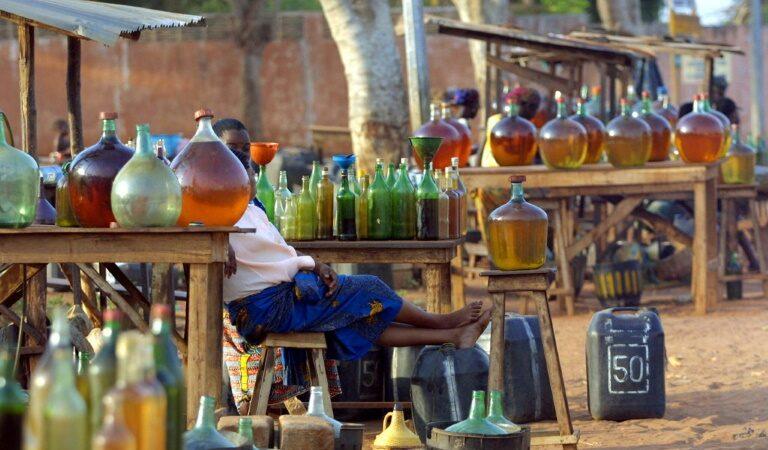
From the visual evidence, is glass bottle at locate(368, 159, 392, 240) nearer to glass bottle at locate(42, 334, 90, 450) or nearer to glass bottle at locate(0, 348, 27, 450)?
glass bottle at locate(0, 348, 27, 450)

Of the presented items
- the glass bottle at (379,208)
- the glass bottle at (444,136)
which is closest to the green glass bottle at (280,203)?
the glass bottle at (379,208)

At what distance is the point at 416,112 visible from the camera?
38.8 feet

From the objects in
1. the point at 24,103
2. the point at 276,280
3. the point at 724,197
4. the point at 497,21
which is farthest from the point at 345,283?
the point at 497,21

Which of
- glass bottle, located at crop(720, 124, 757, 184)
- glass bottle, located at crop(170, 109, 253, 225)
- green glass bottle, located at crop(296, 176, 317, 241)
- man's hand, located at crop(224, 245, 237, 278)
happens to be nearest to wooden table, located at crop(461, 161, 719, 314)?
glass bottle, located at crop(720, 124, 757, 184)

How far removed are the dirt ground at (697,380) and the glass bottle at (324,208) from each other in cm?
92

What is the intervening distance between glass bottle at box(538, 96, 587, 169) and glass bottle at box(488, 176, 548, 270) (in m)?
3.82

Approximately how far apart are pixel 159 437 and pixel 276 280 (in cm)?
269

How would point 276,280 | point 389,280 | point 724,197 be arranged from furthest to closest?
point 724,197 → point 389,280 → point 276,280

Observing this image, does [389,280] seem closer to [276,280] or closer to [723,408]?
[723,408]

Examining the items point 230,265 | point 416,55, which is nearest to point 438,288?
point 230,265

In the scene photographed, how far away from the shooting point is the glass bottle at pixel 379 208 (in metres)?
6.10

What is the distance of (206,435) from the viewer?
3.44 m

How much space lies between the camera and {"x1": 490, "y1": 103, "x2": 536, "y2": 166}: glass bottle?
9602 millimetres

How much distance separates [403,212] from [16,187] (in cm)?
200
